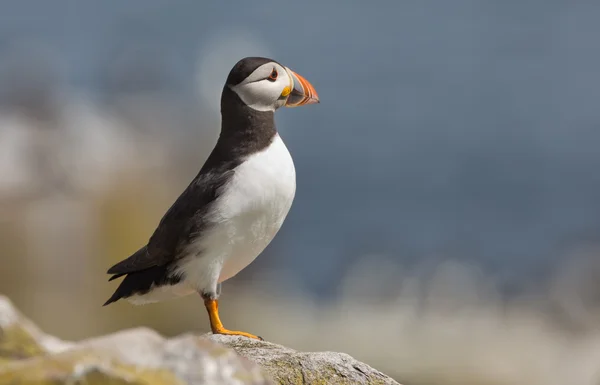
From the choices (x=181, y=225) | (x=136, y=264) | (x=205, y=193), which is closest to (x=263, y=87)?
(x=205, y=193)

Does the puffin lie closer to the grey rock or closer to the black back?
the black back

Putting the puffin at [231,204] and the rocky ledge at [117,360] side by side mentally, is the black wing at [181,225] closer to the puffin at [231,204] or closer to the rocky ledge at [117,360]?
the puffin at [231,204]

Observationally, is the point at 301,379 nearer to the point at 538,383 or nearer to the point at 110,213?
the point at 538,383

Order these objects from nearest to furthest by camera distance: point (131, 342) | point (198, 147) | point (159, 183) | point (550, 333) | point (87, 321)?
point (131, 342)
point (87, 321)
point (550, 333)
point (159, 183)
point (198, 147)

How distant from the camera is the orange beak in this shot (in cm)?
700

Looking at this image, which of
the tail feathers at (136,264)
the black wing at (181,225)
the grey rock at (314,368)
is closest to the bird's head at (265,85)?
the black wing at (181,225)

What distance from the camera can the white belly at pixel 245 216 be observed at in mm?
6594

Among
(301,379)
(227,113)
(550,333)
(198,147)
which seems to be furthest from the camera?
(198,147)

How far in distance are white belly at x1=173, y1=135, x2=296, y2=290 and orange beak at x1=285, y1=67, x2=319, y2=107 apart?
436 millimetres

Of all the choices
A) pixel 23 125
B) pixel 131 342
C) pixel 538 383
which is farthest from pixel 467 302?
Result: pixel 131 342

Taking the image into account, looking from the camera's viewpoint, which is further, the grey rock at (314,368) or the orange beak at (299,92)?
the orange beak at (299,92)

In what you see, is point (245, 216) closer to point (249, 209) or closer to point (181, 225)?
point (249, 209)

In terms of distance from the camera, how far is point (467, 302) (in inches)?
795

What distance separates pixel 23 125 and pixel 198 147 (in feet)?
12.4
